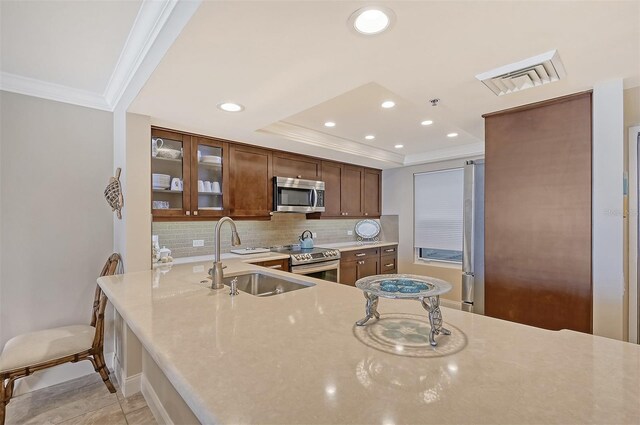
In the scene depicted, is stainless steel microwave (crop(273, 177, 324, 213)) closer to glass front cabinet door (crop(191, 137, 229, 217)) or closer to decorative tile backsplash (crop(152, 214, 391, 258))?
decorative tile backsplash (crop(152, 214, 391, 258))

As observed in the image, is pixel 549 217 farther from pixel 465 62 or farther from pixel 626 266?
pixel 465 62

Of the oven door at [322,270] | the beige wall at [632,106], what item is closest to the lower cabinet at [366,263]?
the oven door at [322,270]

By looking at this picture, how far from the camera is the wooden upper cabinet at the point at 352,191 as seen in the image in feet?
15.5

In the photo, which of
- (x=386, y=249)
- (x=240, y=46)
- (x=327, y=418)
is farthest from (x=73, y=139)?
(x=386, y=249)

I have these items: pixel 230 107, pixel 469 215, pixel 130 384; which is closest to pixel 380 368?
pixel 230 107

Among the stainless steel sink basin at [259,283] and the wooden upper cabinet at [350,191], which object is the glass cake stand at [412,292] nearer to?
the stainless steel sink basin at [259,283]

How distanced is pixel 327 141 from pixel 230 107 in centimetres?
170

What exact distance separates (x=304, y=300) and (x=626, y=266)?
2275mm

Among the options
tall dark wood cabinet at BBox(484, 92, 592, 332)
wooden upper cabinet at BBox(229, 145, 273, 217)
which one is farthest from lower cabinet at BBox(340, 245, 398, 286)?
tall dark wood cabinet at BBox(484, 92, 592, 332)

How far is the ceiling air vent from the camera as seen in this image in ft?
4.97

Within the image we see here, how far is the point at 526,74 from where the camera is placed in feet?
5.31

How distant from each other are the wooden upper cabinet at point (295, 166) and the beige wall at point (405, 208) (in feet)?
5.23

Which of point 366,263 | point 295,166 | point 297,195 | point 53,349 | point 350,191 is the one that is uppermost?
point 295,166

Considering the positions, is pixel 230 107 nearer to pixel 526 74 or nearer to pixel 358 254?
pixel 526 74
